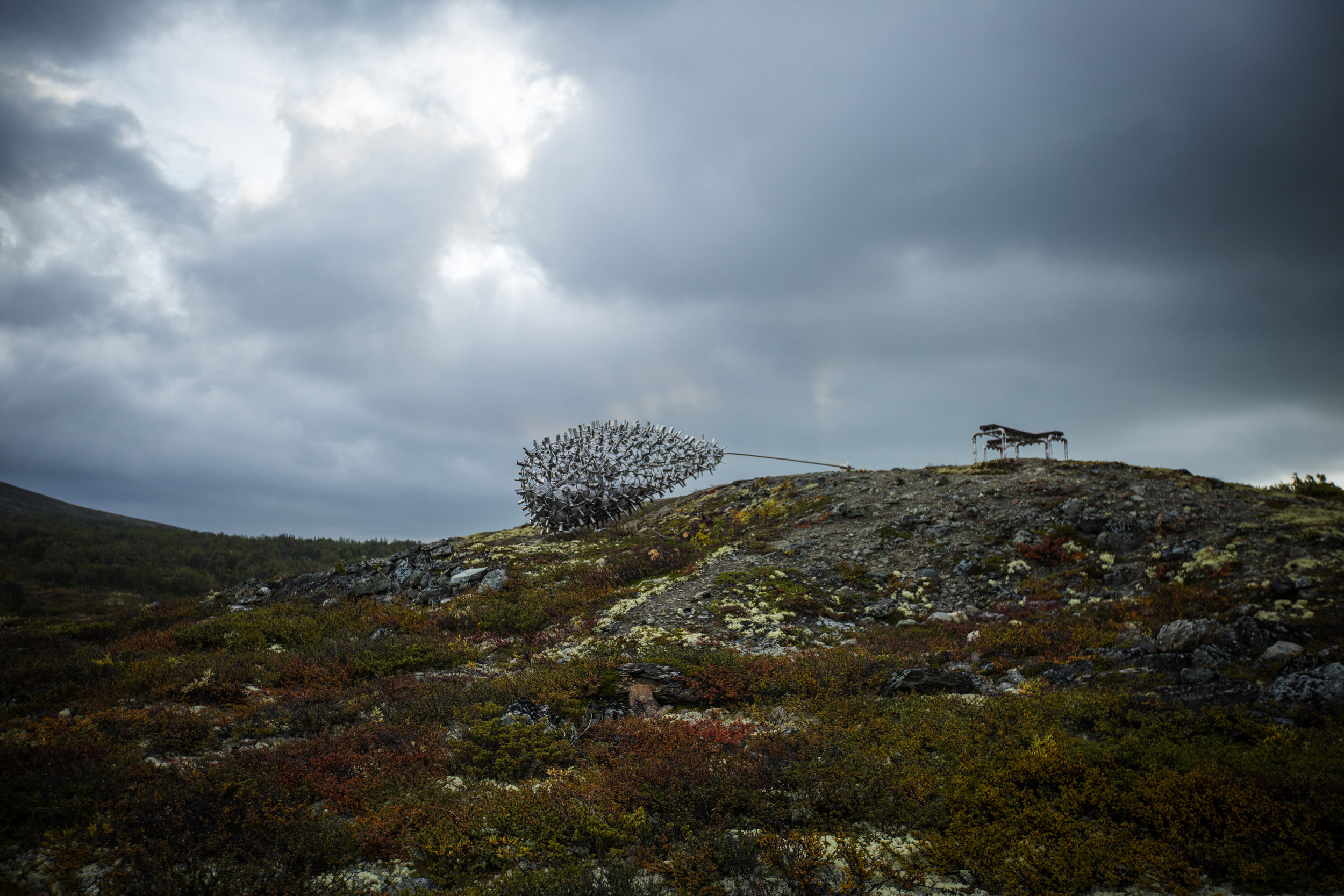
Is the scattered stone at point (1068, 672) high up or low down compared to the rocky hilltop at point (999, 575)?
down

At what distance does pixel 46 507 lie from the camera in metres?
62.9

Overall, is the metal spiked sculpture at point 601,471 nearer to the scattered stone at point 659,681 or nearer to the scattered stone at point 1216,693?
the scattered stone at point 659,681

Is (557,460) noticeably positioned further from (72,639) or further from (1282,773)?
(1282,773)

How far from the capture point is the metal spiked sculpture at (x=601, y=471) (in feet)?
83.0

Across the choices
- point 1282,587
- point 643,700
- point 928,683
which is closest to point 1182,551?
point 1282,587

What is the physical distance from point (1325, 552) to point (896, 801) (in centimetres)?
1325

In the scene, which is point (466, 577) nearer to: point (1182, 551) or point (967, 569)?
point (967, 569)

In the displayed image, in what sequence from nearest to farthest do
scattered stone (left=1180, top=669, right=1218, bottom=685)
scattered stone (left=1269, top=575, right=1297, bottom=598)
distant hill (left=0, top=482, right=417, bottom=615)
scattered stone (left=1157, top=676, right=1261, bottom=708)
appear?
scattered stone (left=1157, top=676, right=1261, bottom=708)
scattered stone (left=1180, top=669, right=1218, bottom=685)
scattered stone (left=1269, top=575, right=1297, bottom=598)
distant hill (left=0, top=482, right=417, bottom=615)

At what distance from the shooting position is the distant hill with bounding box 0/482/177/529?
58219 mm

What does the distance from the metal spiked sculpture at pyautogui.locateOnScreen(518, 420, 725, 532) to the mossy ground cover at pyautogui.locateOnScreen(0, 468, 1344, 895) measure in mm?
12023

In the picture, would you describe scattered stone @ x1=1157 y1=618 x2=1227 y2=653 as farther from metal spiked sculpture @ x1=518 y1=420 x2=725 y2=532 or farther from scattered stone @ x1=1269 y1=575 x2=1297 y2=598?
metal spiked sculpture @ x1=518 y1=420 x2=725 y2=532

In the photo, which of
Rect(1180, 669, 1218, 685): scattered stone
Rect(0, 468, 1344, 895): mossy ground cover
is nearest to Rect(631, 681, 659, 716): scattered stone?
Rect(0, 468, 1344, 895): mossy ground cover

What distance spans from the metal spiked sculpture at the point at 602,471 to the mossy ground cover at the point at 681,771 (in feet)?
39.5

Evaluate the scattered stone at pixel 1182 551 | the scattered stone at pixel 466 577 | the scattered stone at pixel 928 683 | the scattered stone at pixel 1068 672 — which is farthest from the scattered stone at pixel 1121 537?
the scattered stone at pixel 466 577
